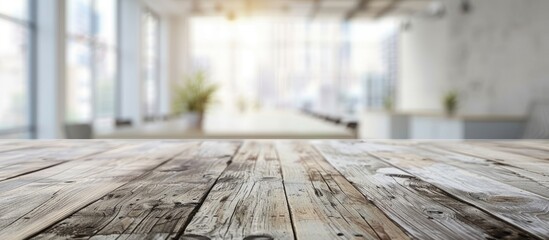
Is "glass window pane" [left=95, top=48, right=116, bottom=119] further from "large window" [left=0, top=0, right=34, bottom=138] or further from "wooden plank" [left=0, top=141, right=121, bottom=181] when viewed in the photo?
"wooden plank" [left=0, top=141, right=121, bottom=181]

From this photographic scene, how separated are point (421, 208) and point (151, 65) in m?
10.3

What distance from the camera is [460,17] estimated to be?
25.6 feet

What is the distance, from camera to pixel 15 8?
514 cm

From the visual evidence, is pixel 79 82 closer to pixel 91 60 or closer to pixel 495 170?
→ pixel 91 60

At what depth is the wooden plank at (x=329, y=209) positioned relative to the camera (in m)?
0.64

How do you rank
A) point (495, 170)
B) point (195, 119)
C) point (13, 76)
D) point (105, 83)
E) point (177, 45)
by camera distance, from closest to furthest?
point (495, 170) → point (195, 119) → point (13, 76) → point (105, 83) → point (177, 45)

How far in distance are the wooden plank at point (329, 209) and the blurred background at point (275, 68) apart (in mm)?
2194

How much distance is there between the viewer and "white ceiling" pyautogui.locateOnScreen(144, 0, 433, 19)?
9.73 m

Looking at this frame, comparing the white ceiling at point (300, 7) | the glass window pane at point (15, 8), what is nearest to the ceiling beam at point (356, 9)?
the white ceiling at point (300, 7)

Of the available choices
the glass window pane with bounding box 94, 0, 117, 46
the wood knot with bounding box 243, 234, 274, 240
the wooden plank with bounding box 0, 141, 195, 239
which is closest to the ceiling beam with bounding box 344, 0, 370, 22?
the glass window pane with bounding box 94, 0, 117, 46

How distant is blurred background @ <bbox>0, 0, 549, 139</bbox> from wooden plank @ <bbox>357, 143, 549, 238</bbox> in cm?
204

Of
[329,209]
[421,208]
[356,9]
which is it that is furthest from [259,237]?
[356,9]

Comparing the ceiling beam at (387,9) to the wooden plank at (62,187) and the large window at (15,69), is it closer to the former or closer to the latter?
the large window at (15,69)

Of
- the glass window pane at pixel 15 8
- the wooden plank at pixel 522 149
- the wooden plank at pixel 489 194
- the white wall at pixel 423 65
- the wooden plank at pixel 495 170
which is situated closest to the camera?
the wooden plank at pixel 489 194
